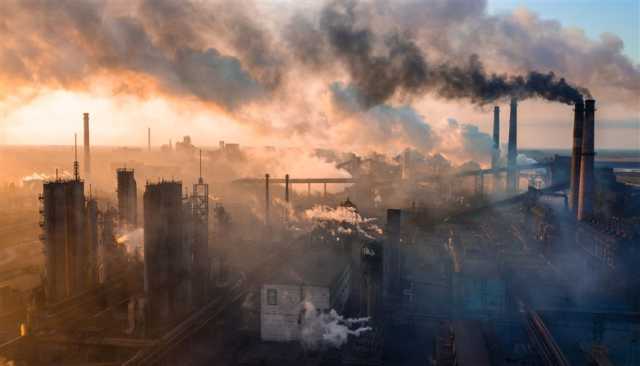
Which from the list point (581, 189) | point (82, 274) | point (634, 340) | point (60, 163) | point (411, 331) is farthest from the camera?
point (60, 163)

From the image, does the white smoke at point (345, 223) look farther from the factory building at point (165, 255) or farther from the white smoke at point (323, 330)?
the factory building at point (165, 255)

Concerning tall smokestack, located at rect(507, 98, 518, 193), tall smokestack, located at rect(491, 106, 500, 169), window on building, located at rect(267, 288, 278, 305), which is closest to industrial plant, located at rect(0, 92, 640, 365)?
window on building, located at rect(267, 288, 278, 305)

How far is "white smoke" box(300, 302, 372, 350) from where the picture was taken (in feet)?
69.6

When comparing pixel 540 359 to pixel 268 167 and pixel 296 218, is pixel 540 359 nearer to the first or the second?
pixel 296 218

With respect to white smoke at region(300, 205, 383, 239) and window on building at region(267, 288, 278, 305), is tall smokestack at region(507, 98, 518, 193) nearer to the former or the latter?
white smoke at region(300, 205, 383, 239)

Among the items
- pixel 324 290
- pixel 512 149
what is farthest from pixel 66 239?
pixel 512 149

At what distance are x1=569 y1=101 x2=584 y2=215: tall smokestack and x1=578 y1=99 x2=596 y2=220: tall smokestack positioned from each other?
376 mm

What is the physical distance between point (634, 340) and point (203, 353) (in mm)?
17751

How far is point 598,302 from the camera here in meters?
25.1

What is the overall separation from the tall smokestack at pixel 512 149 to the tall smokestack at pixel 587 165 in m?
18.8

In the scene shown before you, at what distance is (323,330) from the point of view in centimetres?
2145

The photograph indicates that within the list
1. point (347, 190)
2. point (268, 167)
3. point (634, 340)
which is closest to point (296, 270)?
point (634, 340)

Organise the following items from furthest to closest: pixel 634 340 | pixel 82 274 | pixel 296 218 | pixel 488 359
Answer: pixel 296 218
pixel 82 274
pixel 634 340
pixel 488 359

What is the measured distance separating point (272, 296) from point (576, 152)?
76.7 feet
